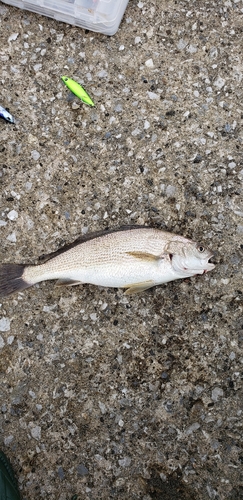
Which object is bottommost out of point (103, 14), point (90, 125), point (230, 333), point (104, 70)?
point (230, 333)

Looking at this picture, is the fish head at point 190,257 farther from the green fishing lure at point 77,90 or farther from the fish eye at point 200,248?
the green fishing lure at point 77,90

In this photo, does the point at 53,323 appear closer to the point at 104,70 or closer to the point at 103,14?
the point at 104,70

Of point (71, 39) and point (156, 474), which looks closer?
point (156, 474)

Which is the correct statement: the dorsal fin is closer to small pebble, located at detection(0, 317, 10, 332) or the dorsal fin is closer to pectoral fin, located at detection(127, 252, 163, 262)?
pectoral fin, located at detection(127, 252, 163, 262)

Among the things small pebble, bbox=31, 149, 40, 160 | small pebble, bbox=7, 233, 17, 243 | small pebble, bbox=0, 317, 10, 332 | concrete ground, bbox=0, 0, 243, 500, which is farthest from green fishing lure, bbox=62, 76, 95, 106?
small pebble, bbox=0, 317, 10, 332

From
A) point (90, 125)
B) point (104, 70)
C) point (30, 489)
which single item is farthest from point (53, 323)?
point (104, 70)
